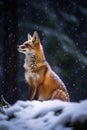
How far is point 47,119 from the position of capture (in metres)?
4.06

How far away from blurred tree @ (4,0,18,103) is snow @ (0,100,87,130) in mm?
4446

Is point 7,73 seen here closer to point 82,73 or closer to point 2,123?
point 82,73

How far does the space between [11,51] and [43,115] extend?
5187mm

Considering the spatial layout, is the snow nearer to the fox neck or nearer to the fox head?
the fox neck

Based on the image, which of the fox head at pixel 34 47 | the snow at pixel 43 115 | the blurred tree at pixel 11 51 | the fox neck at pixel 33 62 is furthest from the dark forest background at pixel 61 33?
the snow at pixel 43 115

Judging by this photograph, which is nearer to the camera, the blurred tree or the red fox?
the red fox

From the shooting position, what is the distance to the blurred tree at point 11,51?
9234 millimetres

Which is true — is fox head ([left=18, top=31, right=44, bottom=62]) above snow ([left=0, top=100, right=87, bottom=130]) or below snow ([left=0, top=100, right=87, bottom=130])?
below

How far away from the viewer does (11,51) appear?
927 centimetres

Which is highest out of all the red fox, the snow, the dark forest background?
the snow

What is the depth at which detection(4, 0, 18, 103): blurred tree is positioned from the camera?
9.23m

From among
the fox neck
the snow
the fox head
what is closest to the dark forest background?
the fox head

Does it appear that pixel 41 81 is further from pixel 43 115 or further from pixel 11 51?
pixel 11 51

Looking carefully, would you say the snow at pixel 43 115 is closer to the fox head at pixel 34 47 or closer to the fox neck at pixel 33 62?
the fox neck at pixel 33 62
